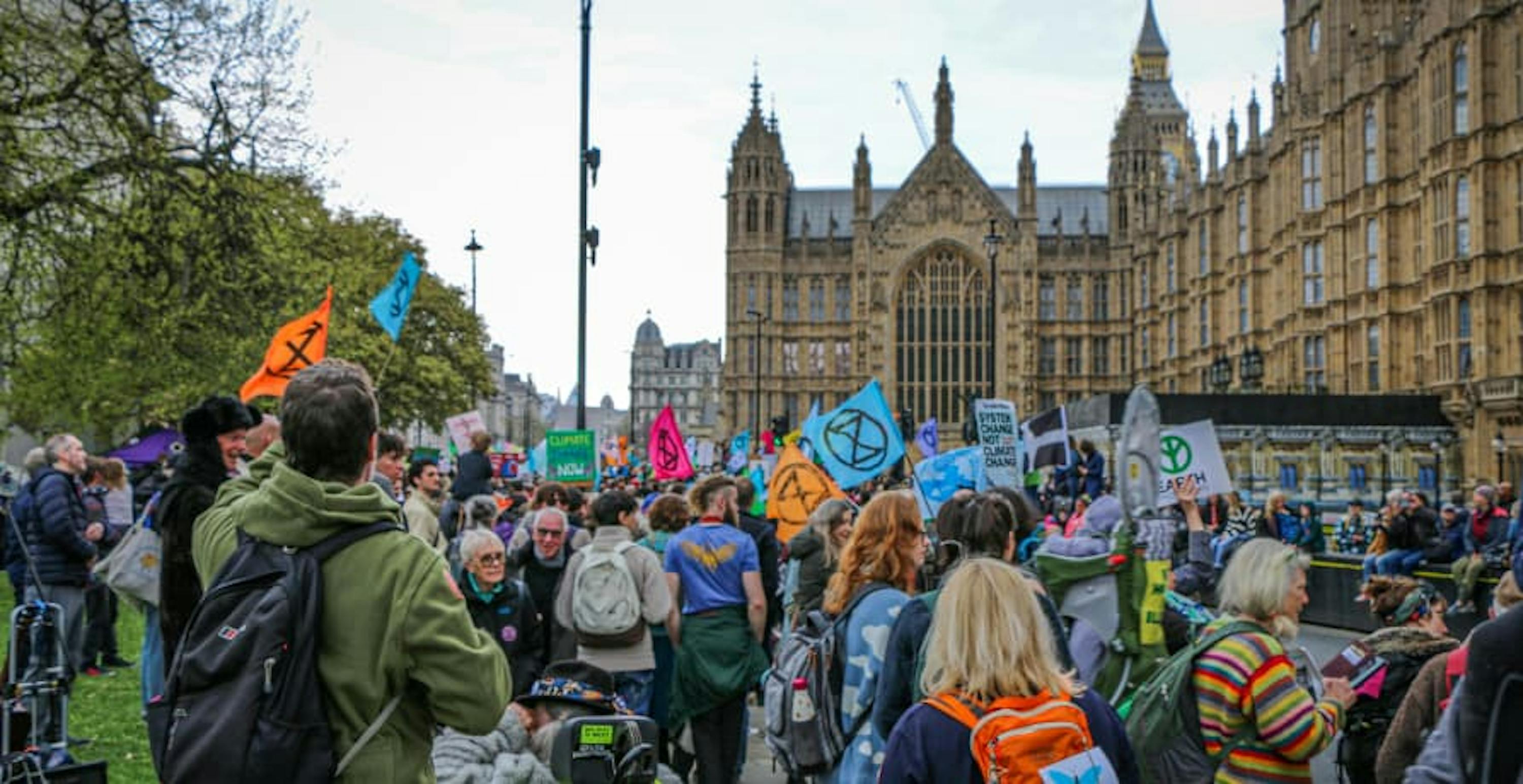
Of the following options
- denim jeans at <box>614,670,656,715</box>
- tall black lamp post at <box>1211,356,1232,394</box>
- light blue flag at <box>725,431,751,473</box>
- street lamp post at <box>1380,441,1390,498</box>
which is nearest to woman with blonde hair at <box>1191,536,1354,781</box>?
denim jeans at <box>614,670,656,715</box>

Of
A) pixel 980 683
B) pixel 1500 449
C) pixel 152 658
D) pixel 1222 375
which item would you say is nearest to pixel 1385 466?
pixel 1500 449

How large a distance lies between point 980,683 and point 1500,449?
94.4 feet

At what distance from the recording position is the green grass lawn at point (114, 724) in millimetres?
7715

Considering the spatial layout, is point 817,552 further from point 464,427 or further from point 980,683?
point 464,427

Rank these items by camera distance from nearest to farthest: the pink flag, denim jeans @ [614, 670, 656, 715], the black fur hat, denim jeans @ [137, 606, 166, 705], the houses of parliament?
the black fur hat < denim jeans @ [137, 606, 166, 705] < denim jeans @ [614, 670, 656, 715] < the pink flag < the houses of parliament

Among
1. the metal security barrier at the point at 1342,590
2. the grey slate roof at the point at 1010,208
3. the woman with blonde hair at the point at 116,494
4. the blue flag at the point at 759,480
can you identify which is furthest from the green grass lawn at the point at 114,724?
the grey slate roof at the point at 1010,208

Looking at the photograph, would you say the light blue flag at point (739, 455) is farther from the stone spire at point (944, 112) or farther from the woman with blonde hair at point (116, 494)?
the stone spire at point (944, 112)

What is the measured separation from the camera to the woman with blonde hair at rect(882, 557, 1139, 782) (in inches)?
132

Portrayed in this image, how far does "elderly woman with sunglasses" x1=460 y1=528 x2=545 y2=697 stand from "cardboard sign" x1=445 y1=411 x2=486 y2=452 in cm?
1352

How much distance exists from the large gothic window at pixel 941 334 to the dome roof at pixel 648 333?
104 m

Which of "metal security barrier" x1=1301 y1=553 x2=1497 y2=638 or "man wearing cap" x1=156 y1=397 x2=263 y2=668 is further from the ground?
"man wearing cap" x1=156 y1=397 x2=263 y2=668

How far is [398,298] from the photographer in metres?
12.9

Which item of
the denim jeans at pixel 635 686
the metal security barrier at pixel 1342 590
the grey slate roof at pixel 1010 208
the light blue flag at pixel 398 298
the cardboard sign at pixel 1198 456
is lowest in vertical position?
the metal security barrier at pixel 1342 590

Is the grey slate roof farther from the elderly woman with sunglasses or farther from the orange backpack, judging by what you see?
the orange backpack
